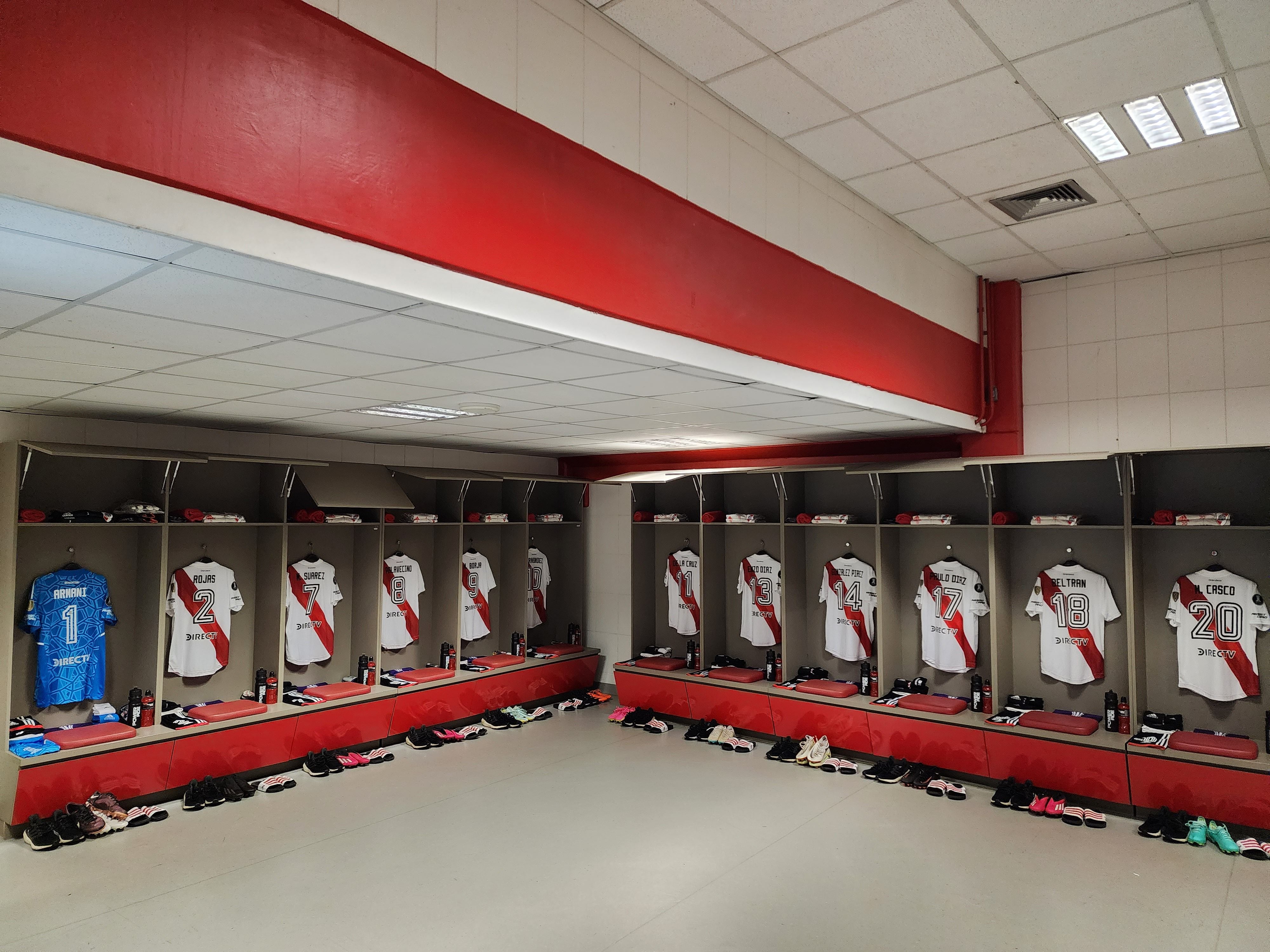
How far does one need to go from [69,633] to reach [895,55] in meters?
5.45

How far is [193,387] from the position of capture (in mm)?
3467

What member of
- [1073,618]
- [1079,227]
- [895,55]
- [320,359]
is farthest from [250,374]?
[1073,618]

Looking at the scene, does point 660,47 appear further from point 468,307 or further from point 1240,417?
point 1240,417

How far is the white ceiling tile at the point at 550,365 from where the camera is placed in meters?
2.72

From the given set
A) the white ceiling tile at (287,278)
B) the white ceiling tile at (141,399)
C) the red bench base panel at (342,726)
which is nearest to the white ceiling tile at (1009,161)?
the white ceiling tile at (287,278)

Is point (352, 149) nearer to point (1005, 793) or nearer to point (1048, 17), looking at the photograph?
point (1048, 17)

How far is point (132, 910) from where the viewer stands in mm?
3508

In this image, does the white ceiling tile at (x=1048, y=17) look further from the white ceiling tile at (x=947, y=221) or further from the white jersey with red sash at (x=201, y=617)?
the white jersey with red sash at (x=201, y=617)

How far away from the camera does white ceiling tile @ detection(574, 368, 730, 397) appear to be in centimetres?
314

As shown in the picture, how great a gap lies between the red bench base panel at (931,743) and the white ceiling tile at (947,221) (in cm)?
322

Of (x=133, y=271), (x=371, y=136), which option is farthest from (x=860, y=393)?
(x=133, y=271)

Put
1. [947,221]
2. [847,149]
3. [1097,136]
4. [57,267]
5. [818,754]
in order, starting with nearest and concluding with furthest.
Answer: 1. [57,267]
2. [1097,136]
3. [847,149]
4. [947,221]
5. [818,754]

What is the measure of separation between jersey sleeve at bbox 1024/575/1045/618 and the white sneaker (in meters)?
1.76

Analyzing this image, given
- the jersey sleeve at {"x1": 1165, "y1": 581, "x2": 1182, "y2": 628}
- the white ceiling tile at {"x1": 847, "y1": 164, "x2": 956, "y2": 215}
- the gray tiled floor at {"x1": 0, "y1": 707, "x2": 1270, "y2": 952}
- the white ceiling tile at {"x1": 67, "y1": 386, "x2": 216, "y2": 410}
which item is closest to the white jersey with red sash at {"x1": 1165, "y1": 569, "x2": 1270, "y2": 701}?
the jersey sleeve at {"x1": 1165, "y1": 581, "x2": 1182, "y2": 628}
